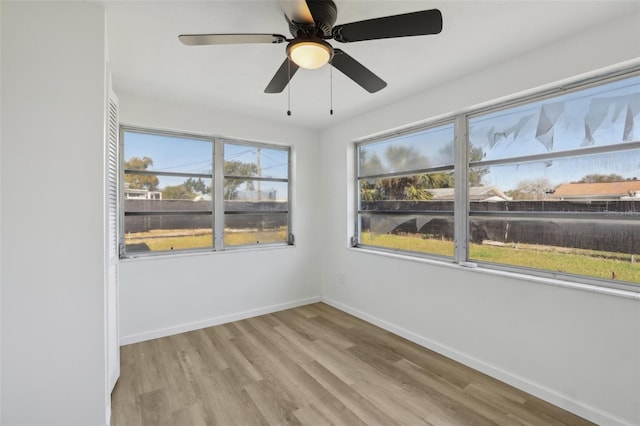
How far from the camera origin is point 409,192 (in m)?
3.37

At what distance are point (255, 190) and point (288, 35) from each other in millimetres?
2250

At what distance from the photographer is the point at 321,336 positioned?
3217 millimetres

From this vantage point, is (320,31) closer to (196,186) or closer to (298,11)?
(298,11)

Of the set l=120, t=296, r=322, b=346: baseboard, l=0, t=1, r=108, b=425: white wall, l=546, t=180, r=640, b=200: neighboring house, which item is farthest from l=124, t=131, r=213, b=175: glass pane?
l=546, t=180, r=640, b=200: neighboring house

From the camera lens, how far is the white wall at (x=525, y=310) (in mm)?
1852

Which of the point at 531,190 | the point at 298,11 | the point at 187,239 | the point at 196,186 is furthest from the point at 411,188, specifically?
the point at 187,239

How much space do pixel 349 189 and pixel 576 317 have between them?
8.59 ft

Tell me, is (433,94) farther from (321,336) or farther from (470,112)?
(321,336)

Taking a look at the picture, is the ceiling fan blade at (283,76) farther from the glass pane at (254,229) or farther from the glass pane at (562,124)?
the glass pane at (254,229)

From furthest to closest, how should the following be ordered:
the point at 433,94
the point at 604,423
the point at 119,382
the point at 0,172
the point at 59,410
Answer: the point at 433,94
the point at 119,382
the point at 604,423
the point at 59,410
the point at 0,172

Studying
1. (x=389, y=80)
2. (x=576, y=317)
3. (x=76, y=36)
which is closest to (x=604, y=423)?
(x=576, y=317)

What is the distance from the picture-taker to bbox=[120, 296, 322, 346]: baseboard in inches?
121

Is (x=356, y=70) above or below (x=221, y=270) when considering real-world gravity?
above

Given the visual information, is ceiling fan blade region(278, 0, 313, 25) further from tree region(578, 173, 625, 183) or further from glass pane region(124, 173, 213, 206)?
glass pane region(124, 173, 213, 206)
